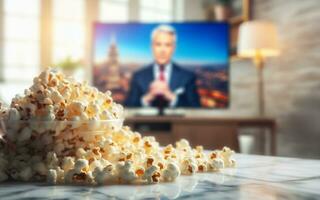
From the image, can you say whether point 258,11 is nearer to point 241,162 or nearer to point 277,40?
point 277,40

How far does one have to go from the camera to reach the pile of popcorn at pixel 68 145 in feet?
2.32

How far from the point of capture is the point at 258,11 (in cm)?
396

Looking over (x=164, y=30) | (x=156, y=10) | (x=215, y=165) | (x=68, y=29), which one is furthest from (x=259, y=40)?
(x=215, y=165)

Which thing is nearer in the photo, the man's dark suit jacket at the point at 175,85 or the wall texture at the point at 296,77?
the wall texture at the point at 296,77

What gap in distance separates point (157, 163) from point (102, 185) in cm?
10

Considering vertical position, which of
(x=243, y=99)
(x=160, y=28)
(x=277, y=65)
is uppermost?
(x=160, y=28)

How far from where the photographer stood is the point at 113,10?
492 centimetres

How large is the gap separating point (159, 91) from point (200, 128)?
42 cm

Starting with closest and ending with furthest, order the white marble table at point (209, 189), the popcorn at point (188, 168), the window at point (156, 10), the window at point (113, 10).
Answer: the white marble table at point (209, 189) → the popcorn at point (188, 168) → the window at point (113, 10) → the window at point (156, 10)

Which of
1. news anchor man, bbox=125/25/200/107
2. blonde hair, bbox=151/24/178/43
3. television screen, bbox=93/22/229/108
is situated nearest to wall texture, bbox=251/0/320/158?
television screen, bbox=93/22/229/108

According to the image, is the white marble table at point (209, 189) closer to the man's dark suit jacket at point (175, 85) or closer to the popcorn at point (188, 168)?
the popcorn at point (188, 168)

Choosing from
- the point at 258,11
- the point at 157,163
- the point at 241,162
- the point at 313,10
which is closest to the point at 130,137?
the point at 157,163

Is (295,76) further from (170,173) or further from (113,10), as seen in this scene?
(170,173)

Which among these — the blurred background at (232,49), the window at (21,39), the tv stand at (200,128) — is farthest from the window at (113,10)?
the tv stand at (200,128)
